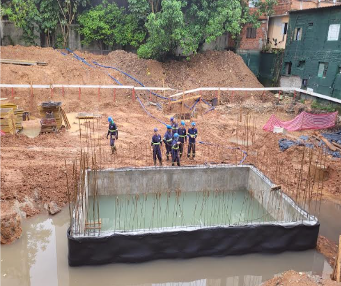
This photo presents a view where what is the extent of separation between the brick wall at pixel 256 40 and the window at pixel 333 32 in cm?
680

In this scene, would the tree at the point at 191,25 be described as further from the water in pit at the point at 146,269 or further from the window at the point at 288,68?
the water in pit at the point at 146,269

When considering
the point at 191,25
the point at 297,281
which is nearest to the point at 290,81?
the point at 191,25

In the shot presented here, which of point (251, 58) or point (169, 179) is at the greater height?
point (251, 58)

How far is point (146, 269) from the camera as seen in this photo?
7.38 metres

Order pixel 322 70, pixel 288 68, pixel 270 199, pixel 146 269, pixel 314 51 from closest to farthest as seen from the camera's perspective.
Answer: pixel 146 269
pixel 270 199
pixel 322 70
pixel 314 51
pixel 288 68

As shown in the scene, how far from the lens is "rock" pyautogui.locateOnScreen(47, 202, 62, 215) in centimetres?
935

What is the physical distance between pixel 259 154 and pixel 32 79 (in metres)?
14.2

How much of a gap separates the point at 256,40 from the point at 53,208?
74.8 feet

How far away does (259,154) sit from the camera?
1393cm

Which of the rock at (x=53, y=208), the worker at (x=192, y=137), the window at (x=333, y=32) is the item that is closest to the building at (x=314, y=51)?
the window at (x=333, y=32)

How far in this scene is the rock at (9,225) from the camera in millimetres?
7910

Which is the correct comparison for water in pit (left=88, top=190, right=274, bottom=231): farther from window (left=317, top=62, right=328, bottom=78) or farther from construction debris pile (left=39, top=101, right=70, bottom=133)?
window (left=317, top=62, right=328, bottom=78)

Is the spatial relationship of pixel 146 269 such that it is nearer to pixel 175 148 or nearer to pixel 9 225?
pixel 9 225

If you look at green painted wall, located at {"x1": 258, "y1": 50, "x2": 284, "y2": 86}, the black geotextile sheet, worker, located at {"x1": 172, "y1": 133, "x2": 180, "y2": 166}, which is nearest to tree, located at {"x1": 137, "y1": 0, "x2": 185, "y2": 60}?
green painted wall, located at {"x1": 258, "y1": 50, "x2": 284, "y2": 86}
